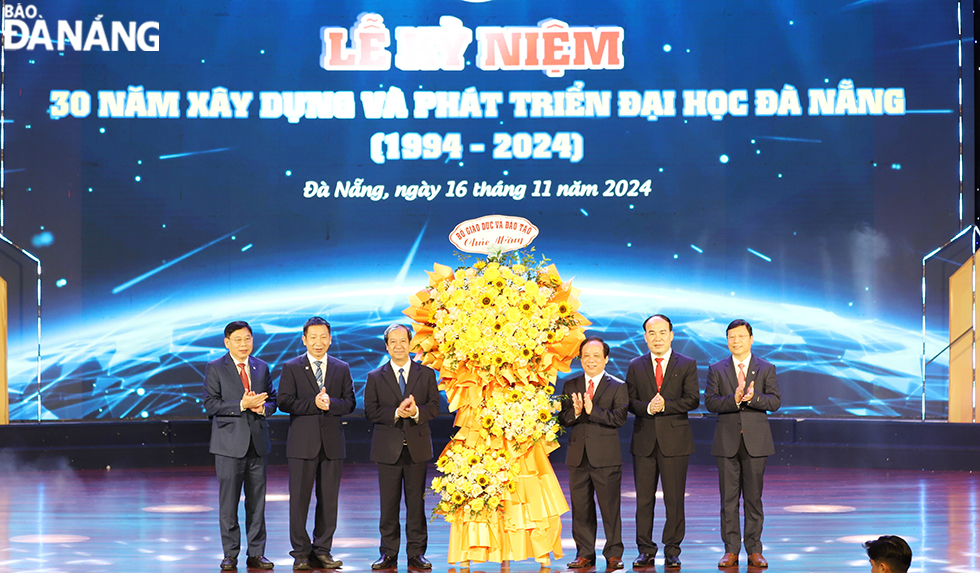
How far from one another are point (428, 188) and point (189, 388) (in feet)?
8.50

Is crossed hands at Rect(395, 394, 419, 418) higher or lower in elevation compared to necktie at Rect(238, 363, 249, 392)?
lower

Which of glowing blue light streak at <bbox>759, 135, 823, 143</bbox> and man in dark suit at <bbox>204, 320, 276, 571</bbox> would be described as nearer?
Answer: man in dark suit at <bbox>204, 320, 276, 571</bbox>

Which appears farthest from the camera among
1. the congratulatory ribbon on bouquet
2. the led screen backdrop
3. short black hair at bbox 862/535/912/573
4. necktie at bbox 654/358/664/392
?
the led screen backdrop

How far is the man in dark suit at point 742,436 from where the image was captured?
16.4 feet

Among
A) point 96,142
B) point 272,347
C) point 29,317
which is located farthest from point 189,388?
point 96,142

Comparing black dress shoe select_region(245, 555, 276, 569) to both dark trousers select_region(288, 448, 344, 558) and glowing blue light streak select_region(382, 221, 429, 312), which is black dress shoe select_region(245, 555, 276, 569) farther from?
glowing blue light streak select_region(382, 221, 429, 312)

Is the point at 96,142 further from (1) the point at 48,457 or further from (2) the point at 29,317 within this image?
(1) the point at 48,457

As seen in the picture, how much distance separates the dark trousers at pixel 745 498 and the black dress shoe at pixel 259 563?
7.45 ft

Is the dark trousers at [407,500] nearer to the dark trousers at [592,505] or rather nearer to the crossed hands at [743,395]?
the dark trousers at [592,505]

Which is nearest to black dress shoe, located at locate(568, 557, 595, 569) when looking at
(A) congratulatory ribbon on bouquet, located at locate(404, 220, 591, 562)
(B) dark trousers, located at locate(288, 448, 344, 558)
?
(A) congratulatory ribbon on bouquet, located at locate(404, 220, 591, 562)

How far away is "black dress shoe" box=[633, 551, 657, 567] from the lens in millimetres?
5004

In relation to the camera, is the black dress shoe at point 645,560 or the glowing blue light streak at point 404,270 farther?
the glowing blue light streak at point 404,270

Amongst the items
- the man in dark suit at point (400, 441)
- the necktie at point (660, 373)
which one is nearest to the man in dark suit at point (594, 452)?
the necktie at point (660, 373)

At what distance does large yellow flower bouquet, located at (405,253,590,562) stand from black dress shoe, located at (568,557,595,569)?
0.17 meters
